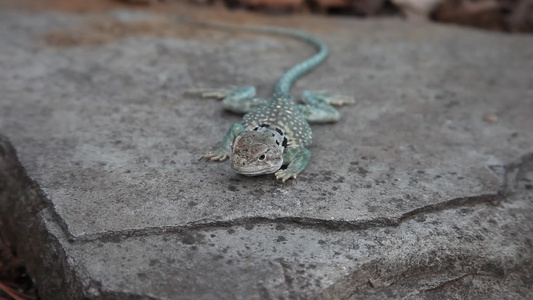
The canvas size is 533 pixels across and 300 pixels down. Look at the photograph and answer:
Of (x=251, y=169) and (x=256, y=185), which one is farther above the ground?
(x=251, y=169)

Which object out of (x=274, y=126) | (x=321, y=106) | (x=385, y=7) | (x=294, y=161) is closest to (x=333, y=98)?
(x=321, y=106)

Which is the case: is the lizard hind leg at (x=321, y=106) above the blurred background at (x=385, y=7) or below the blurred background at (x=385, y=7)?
below

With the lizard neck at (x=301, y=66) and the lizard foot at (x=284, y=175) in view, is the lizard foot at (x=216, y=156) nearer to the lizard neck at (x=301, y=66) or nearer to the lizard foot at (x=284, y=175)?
the lizard foot at (x=284, y=175)

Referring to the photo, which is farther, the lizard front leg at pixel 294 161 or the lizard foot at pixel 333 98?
the lizard foot at pixel 333 98

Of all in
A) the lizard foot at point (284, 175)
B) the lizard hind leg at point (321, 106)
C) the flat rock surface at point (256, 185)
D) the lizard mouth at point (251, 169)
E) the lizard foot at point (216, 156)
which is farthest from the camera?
the lizard hind leg at point (321, 106)

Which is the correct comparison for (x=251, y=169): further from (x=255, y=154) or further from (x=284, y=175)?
(x=284, y=175)

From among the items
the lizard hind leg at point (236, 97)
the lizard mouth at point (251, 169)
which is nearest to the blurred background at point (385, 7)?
the lizard hind leg at point (236, 97)

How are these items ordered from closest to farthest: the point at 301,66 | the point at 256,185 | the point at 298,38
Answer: the point at 256,185, the point at 301,66, the point at 298,38
